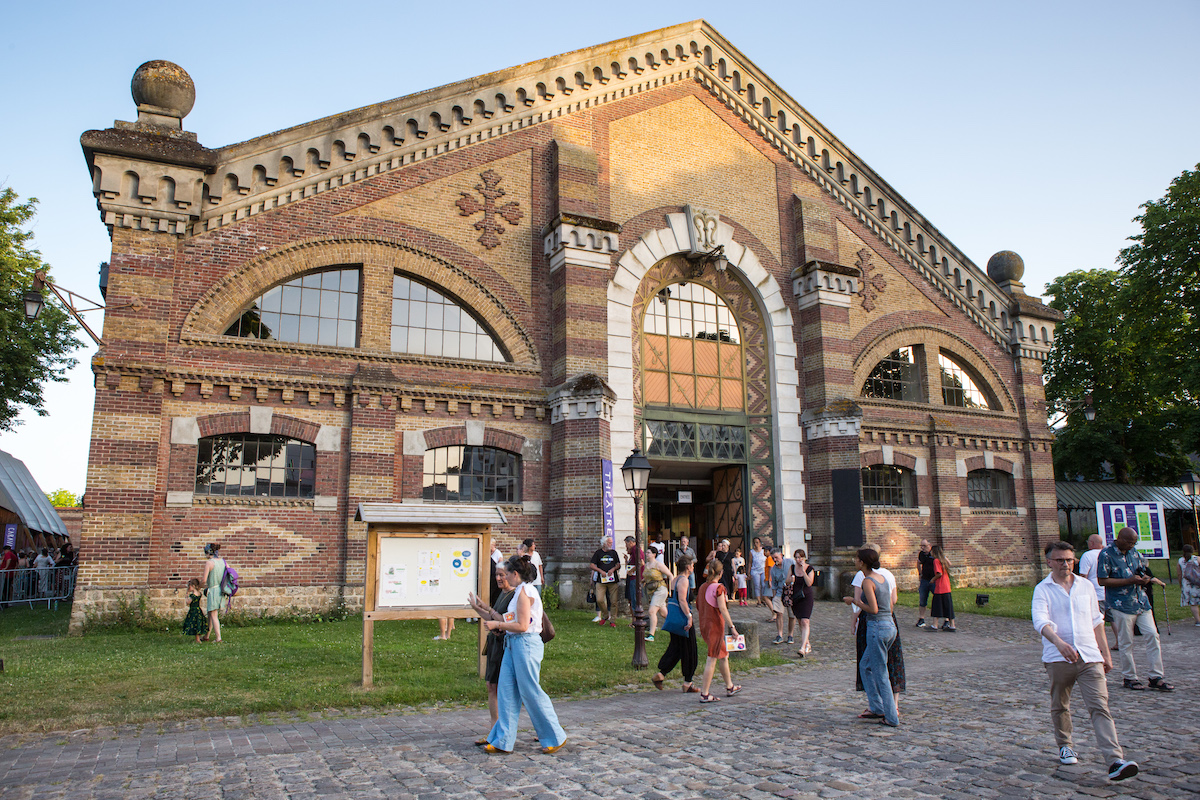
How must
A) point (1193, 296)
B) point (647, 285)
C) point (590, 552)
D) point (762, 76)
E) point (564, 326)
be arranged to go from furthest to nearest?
point (1193, 296) → point (762, 76) → point (647, 285) → point (564, 326) → point (590, 552)

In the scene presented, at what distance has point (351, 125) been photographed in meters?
18.2

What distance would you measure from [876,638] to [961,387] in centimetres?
1981

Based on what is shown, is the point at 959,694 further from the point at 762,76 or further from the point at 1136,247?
the point at 1136,247

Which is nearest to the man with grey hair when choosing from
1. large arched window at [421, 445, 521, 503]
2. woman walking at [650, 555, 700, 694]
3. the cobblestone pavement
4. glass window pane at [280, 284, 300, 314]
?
large arched window at [421, 445, 521, 503]

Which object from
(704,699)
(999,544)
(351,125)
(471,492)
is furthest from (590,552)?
(999,544)

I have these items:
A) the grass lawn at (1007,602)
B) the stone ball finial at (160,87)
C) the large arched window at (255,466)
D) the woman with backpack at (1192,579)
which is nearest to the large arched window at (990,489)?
the grass lawn at (1007,602)

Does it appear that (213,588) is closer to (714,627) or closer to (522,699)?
(522,699)

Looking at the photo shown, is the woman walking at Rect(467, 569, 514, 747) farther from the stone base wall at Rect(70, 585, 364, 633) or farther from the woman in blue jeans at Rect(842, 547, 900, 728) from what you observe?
the stone base wall at Rect(70, 585, 364, 633)

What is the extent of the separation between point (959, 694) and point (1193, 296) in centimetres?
2718

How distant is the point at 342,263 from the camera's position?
1788 cm

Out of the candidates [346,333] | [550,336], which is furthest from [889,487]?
[346,333]

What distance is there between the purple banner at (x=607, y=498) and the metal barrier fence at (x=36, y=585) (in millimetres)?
15697

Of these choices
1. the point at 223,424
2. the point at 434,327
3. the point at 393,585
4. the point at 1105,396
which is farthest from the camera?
the point at 1105,396

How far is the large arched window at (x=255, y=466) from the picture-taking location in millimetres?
16109
